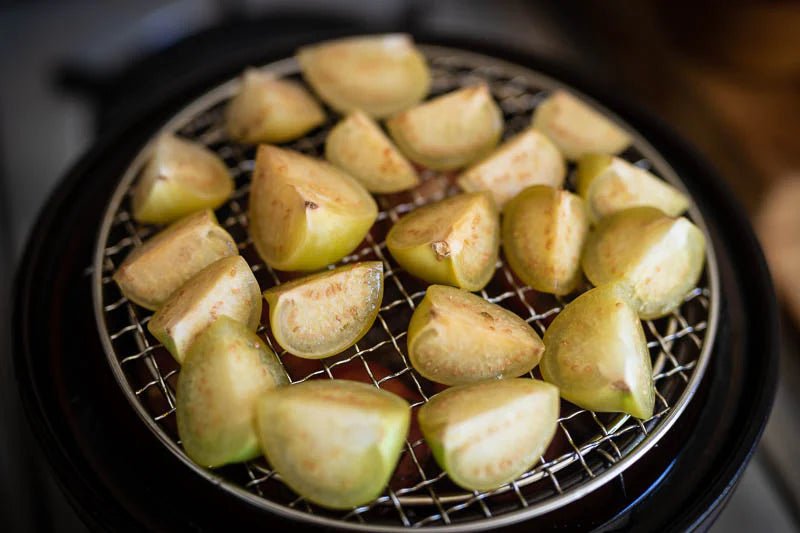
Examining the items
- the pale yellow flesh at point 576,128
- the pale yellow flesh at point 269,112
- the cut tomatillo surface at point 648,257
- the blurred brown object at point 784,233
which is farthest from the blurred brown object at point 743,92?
the pale yellow flesh at point 269,112

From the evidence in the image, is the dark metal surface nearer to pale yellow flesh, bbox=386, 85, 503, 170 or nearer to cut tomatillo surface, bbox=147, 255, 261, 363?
cut tomatillo surface, bbox=147, 255, 261, 363

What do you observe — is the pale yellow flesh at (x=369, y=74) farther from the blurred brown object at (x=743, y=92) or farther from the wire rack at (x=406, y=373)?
the blurred brown object at (x=743, y=92)

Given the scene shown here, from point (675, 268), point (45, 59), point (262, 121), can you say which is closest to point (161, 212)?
point (262, 121)

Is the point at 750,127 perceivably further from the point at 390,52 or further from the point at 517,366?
the point at 517,366

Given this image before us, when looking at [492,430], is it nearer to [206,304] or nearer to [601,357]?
[601,357]

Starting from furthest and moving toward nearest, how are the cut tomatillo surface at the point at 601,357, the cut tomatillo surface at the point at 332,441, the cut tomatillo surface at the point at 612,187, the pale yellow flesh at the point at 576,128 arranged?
the pale yellow flesh at the point at 576,128 < the cut tomatillo surface at the point at 612,187 < the cut tomatillo surface at the point at 601,357 < the cut tomatillo surface at the point at 332,441
